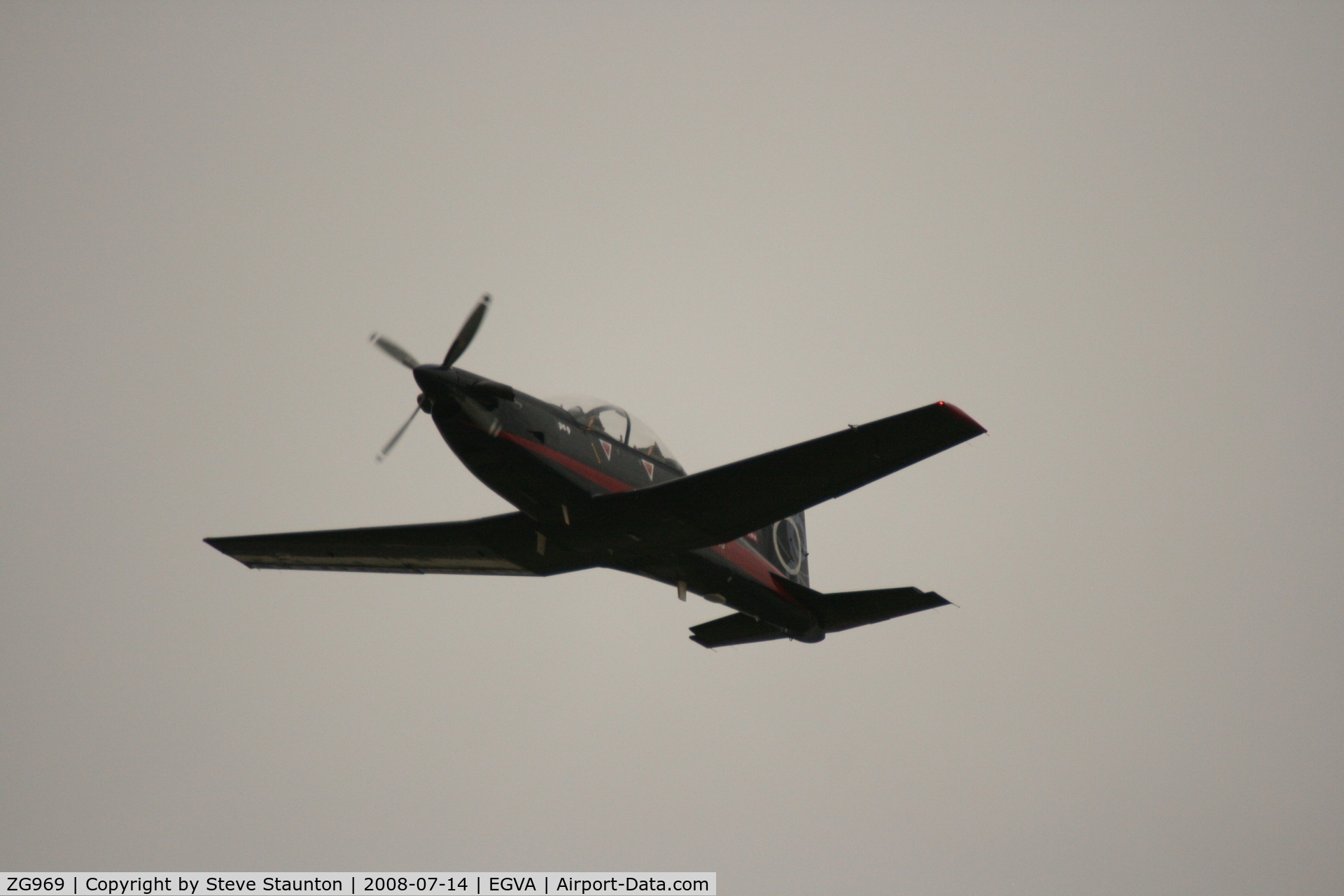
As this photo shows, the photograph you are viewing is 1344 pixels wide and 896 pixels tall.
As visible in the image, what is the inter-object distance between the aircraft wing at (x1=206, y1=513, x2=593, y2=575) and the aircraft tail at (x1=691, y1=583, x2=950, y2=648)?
3869 millimetres

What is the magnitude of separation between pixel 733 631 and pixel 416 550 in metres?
5.68

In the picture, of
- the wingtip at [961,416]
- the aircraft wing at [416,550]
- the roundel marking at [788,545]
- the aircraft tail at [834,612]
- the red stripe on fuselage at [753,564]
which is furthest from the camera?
the roundel marking at [788,545]

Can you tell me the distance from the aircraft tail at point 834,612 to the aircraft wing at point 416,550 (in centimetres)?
387

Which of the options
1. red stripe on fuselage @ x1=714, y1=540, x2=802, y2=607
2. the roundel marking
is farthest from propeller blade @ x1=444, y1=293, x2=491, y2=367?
the roundel marking

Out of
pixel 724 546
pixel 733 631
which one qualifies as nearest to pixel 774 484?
pixel 724 546

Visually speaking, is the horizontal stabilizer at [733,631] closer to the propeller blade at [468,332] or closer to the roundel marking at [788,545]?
the roundel marking at [788,545]

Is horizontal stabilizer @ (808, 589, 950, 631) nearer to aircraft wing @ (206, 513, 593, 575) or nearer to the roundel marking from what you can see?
the roundel marking

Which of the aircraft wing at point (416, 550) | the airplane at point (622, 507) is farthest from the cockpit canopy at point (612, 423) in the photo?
the aircraft wing at point (416, 550)

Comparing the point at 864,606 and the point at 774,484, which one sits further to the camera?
the point at 864,606

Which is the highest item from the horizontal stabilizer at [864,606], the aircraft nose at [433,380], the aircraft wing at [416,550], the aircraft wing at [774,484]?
the aircraft nose at [433,380]

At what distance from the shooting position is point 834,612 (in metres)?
18.2

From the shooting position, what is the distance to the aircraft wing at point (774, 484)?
12.7 metres

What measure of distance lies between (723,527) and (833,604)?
4094 millimetres

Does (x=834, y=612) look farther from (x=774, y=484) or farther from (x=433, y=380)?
(x=433, y=380)
